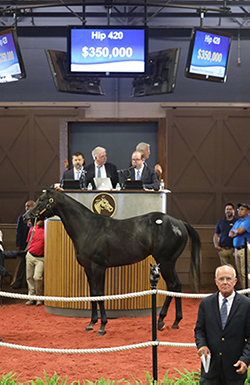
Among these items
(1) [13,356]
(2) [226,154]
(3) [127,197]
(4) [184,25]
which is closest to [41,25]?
(4) [184,25]

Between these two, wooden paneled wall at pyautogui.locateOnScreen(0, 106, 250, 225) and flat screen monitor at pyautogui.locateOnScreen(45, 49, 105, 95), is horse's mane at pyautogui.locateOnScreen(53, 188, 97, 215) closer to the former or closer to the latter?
flat screen monitor at pyautogui.locateOnScreen(45, 49, 105, 95)

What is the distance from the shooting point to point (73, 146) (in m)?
10.8

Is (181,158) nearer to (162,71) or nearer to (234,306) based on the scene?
(162,71)

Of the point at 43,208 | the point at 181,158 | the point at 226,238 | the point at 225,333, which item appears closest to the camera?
the point at 225,333

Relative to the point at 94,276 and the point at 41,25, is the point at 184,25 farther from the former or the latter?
the point at 94,276

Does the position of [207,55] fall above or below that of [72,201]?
above

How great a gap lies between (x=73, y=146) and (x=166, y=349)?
6.28 meters

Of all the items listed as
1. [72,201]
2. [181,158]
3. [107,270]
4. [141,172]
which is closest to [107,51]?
[141,172]

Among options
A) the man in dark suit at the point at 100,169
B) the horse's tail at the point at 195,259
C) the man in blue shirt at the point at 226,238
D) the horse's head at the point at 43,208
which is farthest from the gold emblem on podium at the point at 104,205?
the man in blue shirt at the point at 226,238

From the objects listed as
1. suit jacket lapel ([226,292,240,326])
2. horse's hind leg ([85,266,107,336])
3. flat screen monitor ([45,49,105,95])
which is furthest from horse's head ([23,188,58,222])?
flat screen monitor ([45,49,105,95])

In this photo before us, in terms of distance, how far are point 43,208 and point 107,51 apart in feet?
10.1

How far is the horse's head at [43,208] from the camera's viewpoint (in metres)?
6.00

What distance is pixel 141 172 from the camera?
7070mm

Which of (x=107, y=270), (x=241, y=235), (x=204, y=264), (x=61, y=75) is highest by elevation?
(x=61, y=75)
